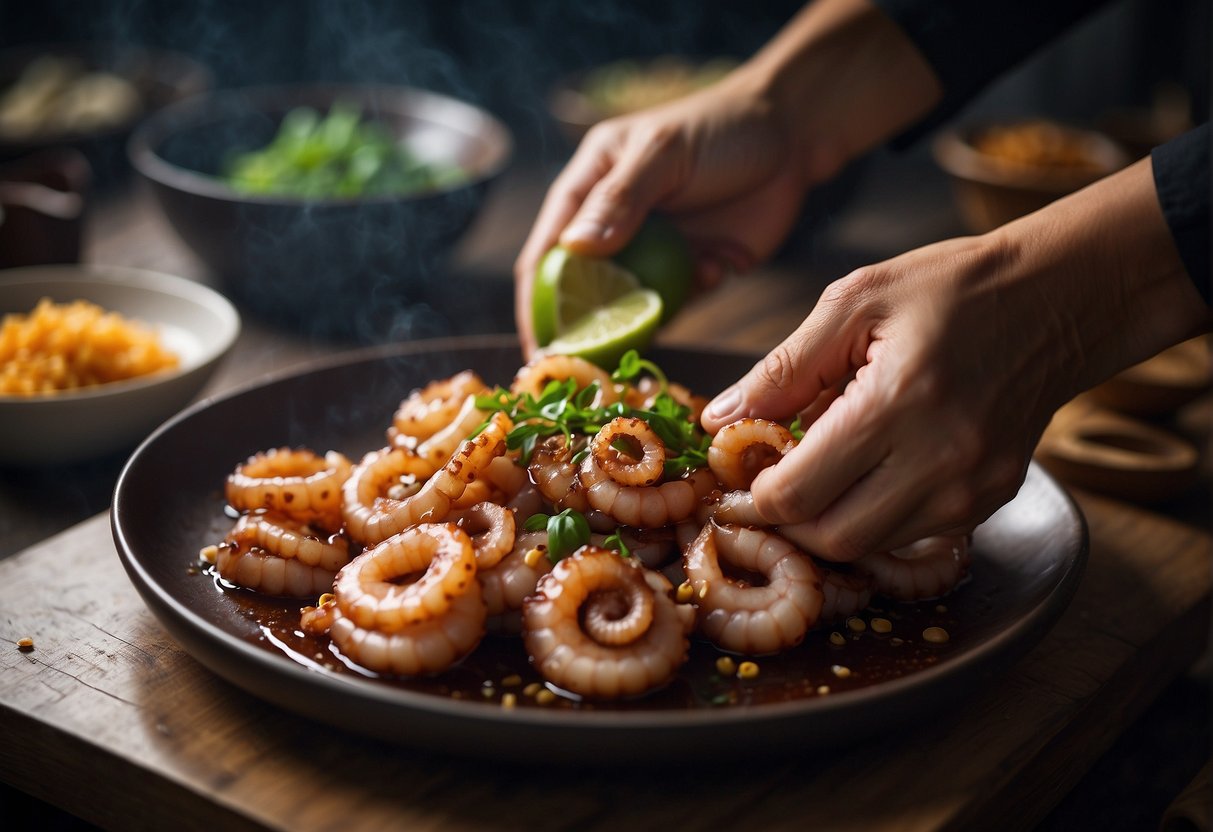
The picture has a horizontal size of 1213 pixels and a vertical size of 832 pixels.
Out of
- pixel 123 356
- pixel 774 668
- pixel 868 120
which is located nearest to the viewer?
pixel 774 668

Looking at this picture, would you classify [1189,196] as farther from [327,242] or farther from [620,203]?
[327,242]

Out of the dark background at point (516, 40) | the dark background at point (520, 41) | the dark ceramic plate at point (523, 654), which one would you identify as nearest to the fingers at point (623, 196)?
the dark ceramic plate at point (523, 654)

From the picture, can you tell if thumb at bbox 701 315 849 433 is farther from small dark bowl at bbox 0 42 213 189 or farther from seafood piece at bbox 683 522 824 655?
small dark bowl at bbox 0 42 213 189

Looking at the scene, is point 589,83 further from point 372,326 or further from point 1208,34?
point 1208,34

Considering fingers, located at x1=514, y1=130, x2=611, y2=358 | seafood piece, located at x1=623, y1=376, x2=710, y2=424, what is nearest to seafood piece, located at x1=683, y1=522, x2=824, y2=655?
seafood piece, located at x1=623, y1=376, x2=710, y2=424

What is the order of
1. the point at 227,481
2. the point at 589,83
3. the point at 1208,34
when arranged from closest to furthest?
1. the point at 227,481
2. the point at 589,83
3. the point at 1208,34

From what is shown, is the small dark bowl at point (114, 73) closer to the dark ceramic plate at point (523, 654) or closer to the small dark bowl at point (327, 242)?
the small dark bowl at point (327, 242)

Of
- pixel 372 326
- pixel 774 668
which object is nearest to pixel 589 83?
pixel 372 326
